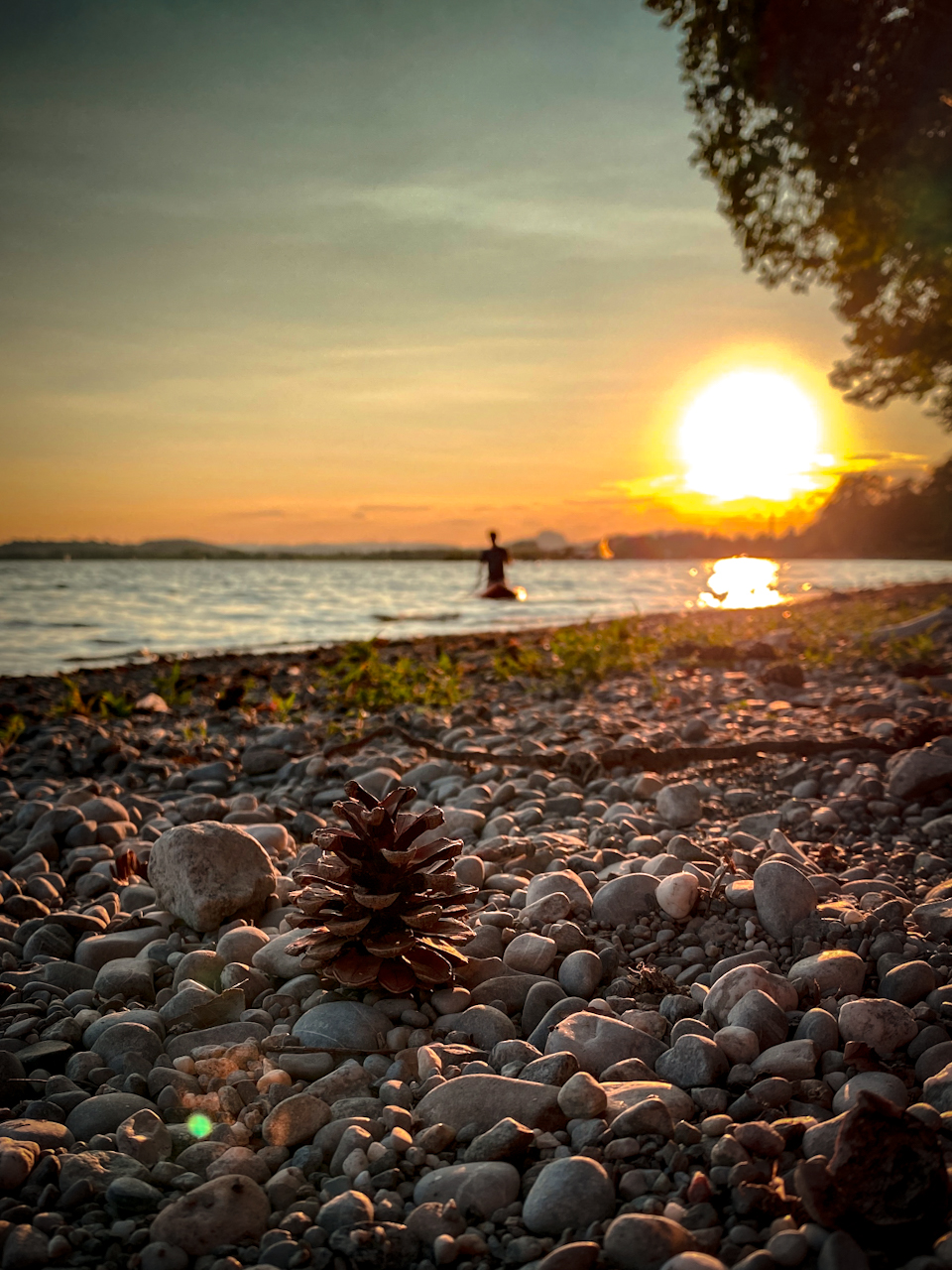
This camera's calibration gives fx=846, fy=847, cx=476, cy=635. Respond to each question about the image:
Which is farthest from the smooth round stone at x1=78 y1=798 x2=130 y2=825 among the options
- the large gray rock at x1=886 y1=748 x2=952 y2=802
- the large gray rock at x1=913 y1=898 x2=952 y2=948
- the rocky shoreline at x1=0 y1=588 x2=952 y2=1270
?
the large gray rock at x1=886 y1=748 x2=952 y2=802

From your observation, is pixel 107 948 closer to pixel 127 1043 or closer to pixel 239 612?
pixel 127 1043

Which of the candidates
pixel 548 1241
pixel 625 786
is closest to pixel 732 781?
pixel 625 786

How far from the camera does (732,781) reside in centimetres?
448

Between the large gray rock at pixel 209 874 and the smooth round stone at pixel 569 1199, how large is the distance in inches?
66.6

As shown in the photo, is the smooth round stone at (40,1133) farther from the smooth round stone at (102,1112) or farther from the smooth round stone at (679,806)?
the smooth round stone at (679,806)

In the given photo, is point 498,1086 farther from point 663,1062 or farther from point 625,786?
point 625,786

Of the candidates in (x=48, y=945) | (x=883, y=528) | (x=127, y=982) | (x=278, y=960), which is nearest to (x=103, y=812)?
(x=48, y=945)

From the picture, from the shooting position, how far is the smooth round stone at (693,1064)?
6.72ft

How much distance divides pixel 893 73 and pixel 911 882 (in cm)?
1172

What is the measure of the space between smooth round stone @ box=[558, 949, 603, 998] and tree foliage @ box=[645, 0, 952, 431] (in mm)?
11905

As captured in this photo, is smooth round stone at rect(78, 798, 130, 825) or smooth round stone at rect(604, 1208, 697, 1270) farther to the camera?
smooth round stone at rect(78, 798, 130, 825)

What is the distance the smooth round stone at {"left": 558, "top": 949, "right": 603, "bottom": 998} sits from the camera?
8.27 feet

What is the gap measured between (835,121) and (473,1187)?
1341 centimetres

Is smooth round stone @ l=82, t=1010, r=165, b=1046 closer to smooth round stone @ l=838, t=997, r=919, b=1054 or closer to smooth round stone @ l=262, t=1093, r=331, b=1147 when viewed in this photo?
smooth round stone @ l=262, t=1093, r=331, b=1147
